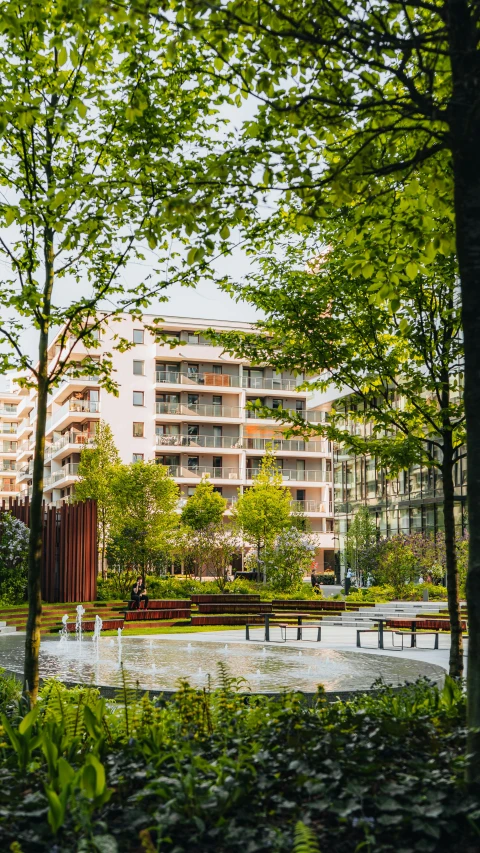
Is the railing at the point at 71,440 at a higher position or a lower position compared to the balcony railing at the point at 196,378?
lower

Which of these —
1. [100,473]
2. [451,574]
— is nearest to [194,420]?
[100,473]

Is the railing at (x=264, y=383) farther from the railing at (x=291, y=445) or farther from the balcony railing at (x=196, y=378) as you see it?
the railing at (x=291, y=445)

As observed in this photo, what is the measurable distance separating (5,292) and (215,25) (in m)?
4.44

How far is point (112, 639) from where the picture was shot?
22203mm

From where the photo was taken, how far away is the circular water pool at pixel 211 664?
1339 cm

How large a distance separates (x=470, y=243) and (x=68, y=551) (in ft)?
86.3

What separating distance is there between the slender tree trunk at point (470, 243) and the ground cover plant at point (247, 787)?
0.64 metres

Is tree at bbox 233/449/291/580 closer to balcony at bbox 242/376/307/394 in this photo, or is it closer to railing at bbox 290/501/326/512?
railing at bbox 290/501/326/512

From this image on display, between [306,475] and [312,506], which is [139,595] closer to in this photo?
[306,475]

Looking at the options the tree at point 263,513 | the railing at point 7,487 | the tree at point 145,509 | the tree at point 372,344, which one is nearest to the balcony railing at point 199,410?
the tree at point 263,513

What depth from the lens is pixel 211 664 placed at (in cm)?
1603

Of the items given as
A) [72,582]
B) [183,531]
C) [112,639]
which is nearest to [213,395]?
[183,531]

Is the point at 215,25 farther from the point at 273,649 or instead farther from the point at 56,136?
the point at 273,649

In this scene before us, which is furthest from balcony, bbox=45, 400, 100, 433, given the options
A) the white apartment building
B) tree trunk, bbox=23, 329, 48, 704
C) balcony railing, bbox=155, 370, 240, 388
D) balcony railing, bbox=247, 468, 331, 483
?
tree trunk, bbox=23, 329, 48, 704
